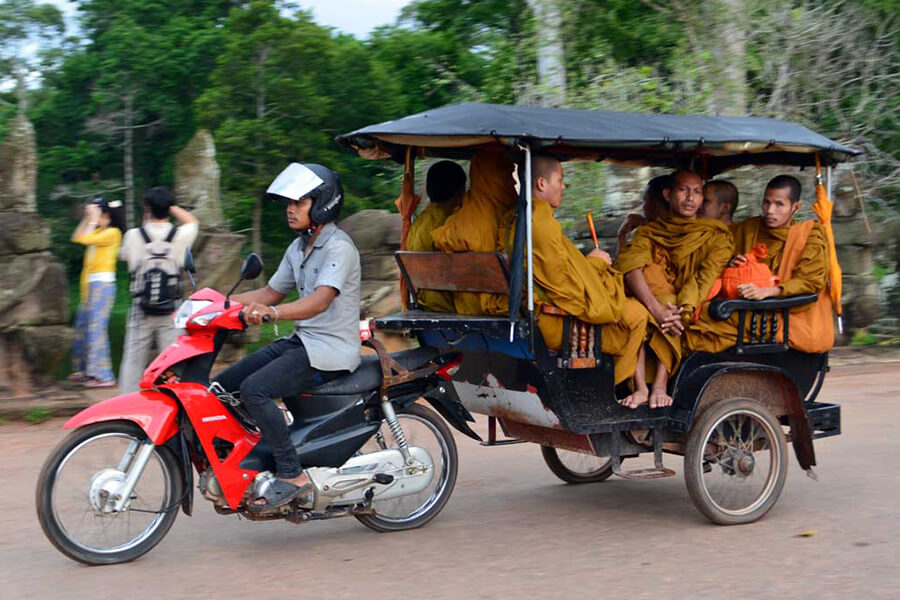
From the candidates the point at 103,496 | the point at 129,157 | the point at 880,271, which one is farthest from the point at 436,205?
the point at 129,157

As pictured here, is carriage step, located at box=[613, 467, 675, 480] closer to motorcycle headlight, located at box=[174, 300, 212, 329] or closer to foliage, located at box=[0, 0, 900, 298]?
motorcycle headlight, located at box=[174, 300, 212, 329]

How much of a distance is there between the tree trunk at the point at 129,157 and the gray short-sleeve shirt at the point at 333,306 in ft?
42.3

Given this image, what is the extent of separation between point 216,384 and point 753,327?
2755 mm

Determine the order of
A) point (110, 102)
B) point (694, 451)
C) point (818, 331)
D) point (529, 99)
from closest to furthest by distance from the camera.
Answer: point (694, 451) < point (818, 331) < point (529, 99) < point (110, 102)

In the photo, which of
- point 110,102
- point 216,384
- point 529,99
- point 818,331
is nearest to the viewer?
point 216,384

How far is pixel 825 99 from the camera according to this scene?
14562mm

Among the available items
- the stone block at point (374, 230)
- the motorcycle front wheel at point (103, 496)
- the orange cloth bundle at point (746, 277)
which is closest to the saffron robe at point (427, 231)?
the orange cloth bundle at point (746, 277)

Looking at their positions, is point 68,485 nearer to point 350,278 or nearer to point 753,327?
point 350,278

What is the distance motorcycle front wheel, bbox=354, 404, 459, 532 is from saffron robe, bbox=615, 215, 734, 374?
1188 mm

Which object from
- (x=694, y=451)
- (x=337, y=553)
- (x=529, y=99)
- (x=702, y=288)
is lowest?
(x=337, y=553)

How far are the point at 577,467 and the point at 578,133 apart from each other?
7.82ft

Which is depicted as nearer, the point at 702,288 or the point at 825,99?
the point at 702,288

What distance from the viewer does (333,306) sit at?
5.01 m

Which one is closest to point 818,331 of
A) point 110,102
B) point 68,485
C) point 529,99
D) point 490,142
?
point 490,142
